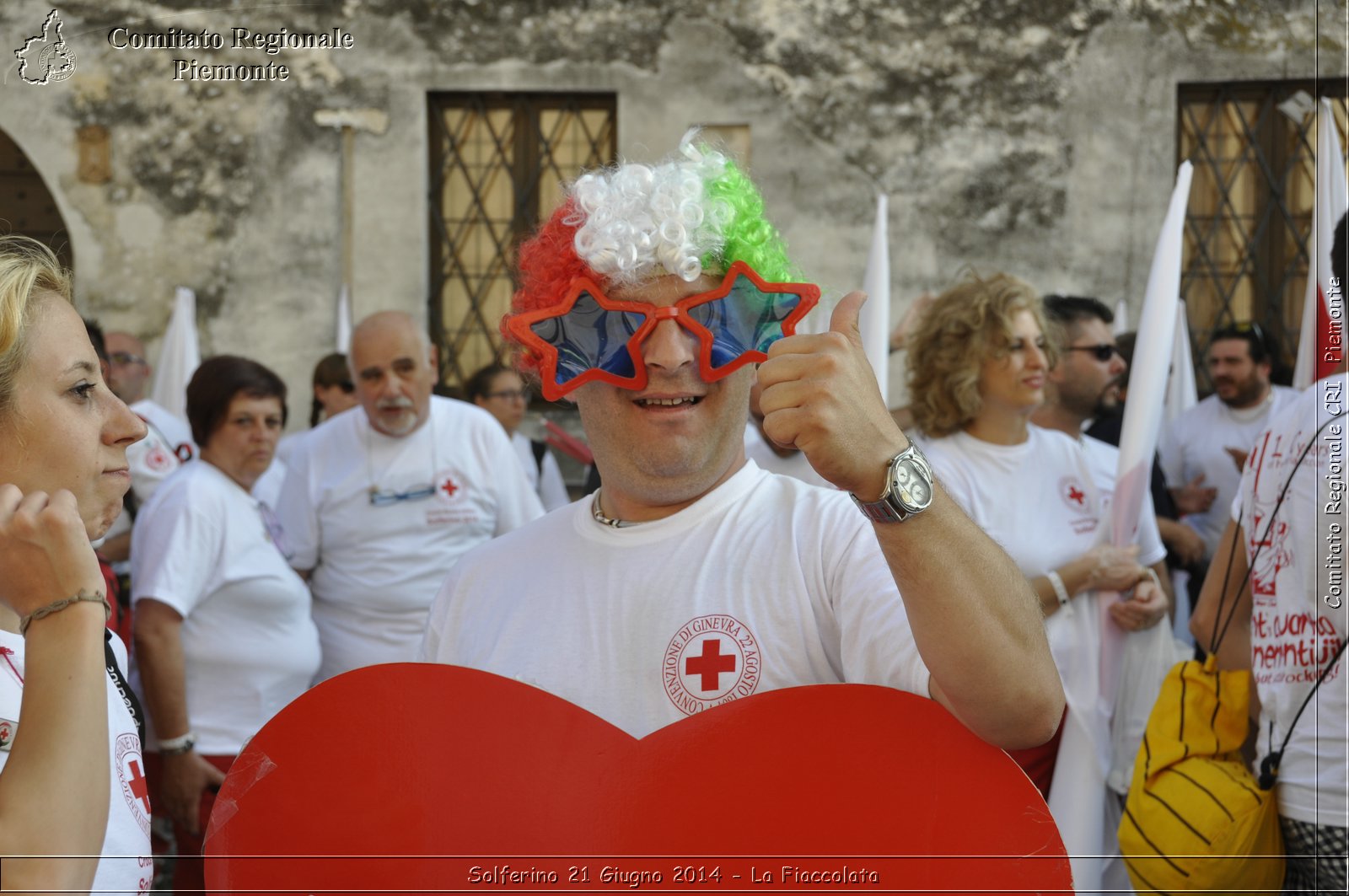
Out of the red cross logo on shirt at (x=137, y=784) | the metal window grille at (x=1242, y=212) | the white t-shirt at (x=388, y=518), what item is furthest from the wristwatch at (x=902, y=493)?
the metal window grille at (x=1242, y=212)

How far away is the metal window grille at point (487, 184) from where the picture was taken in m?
8.53

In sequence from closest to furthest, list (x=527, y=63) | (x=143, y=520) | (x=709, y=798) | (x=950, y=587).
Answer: (x=950, y=587)
(x=709, y=798)
(x=143, y=520)
(x=527, y=63)

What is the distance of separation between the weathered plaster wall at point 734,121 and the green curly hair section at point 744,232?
6.66 meters

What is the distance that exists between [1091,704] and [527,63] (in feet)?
20.7

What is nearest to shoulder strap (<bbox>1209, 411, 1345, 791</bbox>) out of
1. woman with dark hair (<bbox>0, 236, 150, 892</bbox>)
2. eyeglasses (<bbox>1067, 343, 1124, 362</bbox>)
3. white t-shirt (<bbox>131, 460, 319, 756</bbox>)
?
woman with dark hair (<bbox>0, 236, 150, 892</bbox>)

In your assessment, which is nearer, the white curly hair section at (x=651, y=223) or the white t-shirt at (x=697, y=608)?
the white t-shirt at (x=697, y=608)

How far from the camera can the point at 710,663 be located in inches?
61.9

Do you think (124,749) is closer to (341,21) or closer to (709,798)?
(709,798)

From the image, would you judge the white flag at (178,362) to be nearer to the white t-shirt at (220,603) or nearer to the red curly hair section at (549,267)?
the white t-shirt at (220,603)

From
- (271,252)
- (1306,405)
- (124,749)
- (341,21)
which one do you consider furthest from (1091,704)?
(271,252)

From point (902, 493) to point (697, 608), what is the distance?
1.50 feet

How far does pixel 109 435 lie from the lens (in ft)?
4.81

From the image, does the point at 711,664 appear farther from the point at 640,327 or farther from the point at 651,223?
the point at 651,223

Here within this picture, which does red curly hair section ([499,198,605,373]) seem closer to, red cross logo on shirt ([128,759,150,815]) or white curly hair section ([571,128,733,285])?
white curly hair section ([571,128,733,285])
